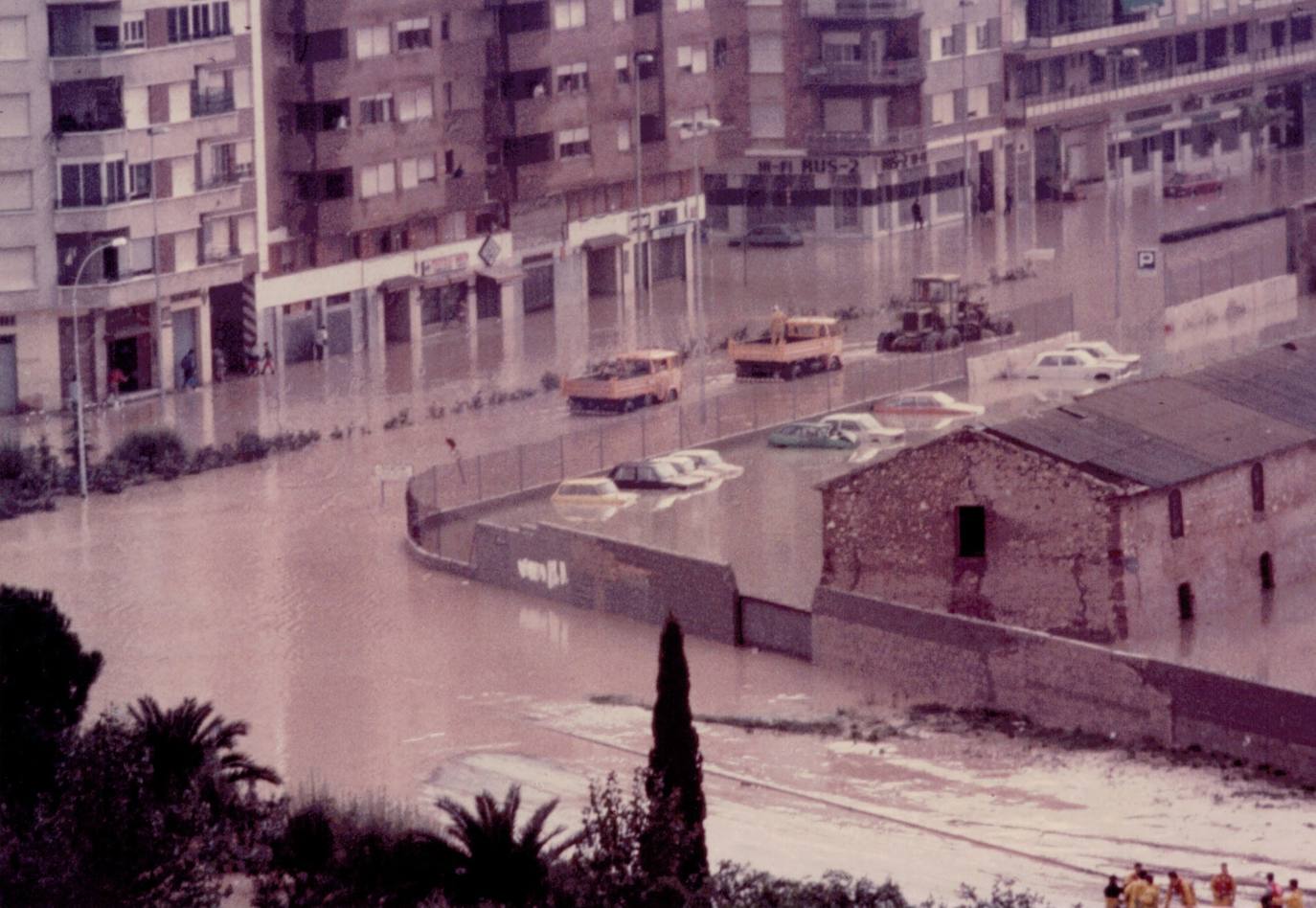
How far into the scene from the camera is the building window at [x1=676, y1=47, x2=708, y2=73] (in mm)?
100250

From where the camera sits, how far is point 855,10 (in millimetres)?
108938

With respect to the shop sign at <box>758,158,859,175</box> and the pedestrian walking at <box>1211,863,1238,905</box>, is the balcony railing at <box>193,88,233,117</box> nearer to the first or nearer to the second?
the shop sign at <box>758,158,859,175</box>

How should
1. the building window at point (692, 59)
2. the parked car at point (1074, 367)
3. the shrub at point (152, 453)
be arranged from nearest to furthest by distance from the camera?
the shrub at point (152, 453) → the parked car at point (1074, 367) → the building window at point (692, 59)

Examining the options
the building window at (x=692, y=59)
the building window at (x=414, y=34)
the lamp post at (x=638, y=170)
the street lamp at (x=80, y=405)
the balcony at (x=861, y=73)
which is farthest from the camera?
the balcony at (x=861, y=73)

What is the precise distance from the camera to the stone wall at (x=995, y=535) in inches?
2226

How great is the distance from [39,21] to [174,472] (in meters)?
12.4

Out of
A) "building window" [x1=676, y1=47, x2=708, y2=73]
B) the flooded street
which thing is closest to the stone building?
the flooded street

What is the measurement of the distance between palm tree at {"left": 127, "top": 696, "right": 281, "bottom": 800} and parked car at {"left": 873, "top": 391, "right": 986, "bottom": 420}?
33.5 m

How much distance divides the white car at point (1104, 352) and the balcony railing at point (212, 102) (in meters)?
19.9

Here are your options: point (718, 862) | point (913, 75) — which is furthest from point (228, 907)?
point (913, 75)

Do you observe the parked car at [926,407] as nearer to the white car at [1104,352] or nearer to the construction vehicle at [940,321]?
the white car at [1104,352]

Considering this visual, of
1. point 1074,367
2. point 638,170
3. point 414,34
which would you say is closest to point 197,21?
point 414,34

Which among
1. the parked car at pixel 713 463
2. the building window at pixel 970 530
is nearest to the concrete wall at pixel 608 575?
the building window at pixel 970 530

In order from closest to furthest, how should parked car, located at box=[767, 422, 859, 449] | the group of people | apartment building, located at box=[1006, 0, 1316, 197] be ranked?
the group of people, parked car, located at box=[767, 422, 859, 449], apartment building, located at box=[1006, 0, 1316, 197]
